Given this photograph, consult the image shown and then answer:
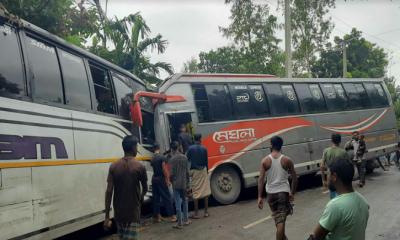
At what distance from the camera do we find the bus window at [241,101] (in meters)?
11.8

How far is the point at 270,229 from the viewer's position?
8.05 meters

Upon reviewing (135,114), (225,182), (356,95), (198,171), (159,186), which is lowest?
(225,182)

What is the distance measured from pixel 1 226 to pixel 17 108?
1.47 m

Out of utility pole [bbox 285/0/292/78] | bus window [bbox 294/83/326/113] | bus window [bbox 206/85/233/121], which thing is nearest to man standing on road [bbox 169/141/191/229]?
bus window [bbox 206/85/233/121]

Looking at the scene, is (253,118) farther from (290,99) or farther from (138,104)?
(138,104)

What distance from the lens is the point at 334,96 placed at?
575 inches

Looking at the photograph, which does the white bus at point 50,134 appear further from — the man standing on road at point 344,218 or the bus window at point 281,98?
the bus window at point 281,98

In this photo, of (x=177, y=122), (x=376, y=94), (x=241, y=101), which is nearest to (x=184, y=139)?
(x=177, y=122)

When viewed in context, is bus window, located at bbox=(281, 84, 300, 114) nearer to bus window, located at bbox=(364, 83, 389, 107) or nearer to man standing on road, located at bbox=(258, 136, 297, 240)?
bus window, located at bbox=(364, 83, 389, 107)

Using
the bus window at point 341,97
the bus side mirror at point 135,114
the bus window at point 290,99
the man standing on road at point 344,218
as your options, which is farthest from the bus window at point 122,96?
the bus window at point 341,97

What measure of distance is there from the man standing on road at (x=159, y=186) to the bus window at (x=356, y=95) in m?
8.56

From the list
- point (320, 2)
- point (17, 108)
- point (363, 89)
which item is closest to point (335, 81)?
point (363, 89)

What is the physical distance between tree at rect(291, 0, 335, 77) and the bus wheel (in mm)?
20610

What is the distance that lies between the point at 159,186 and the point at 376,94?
10.6 metres
